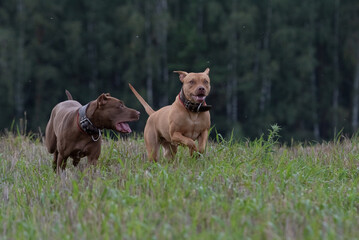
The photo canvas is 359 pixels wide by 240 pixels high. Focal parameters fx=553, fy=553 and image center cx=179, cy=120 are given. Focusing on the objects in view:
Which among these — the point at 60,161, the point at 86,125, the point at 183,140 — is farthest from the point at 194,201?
the point at 60,161

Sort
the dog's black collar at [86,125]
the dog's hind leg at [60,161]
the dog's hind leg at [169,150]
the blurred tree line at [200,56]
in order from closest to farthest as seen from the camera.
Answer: the dog's black collar at [86,125] < the dog's hind leg at [60,161] < the dog's hind leg at [169,150] < the blurred tree line at [200,56]

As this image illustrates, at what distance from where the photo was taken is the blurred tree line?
25.3 meters

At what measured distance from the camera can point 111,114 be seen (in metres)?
6.21

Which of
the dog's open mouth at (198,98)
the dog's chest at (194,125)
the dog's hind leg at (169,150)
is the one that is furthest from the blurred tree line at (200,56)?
the dog's open mouth at (198,98)

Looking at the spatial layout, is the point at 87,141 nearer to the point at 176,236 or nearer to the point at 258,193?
the point at 258,193

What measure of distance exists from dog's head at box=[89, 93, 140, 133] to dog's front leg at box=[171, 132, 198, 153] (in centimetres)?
55

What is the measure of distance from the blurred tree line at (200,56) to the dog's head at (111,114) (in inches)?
708

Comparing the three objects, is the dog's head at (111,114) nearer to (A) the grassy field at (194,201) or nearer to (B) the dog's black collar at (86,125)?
(B) the dog's black collar at (86,125)

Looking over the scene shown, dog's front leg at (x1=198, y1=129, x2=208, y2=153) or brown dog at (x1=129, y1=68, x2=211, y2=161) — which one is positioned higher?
brown dog at (x1=129, y1=68, x2=211, y2=161)

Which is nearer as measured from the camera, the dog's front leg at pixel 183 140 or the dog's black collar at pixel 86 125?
the dog's black collar at pixel 86 125

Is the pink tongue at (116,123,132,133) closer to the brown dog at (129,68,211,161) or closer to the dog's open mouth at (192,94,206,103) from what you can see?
the brown dog at (129,68,211,161)

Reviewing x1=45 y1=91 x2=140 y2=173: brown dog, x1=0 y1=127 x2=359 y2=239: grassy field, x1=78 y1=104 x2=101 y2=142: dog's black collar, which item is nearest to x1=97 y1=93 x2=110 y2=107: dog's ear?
x1=45 y1=91 x2=140 y2=173: brown dog

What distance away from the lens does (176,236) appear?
3.88 m

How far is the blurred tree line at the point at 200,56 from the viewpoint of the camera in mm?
25328
